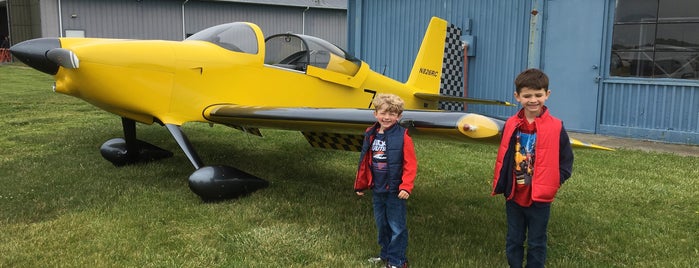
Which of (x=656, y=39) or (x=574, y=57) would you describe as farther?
(x=574, y=57)

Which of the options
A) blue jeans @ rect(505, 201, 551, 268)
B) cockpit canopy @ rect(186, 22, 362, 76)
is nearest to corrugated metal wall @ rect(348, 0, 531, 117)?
cockpit canopy @ rect(186, 22, 362, 76)

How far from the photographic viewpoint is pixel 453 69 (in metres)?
9.27

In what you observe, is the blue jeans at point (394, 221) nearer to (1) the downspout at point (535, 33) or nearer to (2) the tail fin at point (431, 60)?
(2) the tail fin at point (431, 60)

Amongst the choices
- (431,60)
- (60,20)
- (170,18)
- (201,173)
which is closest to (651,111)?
(431,60)

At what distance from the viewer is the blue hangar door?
857cm

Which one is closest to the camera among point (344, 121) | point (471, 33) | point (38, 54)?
point (344, 121)

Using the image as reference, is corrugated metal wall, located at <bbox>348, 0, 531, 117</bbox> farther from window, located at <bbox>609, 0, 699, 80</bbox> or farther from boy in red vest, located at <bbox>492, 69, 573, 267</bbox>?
boy in red vest, located at <bbox>492, 69, 573, 267</bbox>

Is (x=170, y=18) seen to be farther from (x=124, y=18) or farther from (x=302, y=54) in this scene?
(x=302, y=54)

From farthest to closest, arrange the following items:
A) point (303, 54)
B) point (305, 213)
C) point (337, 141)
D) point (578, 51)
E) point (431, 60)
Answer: point (578, 51), point (431, 60), point (303, 54), point (337, 141), point (305, 213)

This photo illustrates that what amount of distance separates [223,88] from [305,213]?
173 centimetres

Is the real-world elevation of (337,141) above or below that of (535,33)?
below

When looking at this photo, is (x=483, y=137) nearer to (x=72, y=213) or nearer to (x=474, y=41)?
(x=72, y=213)

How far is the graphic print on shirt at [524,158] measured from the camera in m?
2.54

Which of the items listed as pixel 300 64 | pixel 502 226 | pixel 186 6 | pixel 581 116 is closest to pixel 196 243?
pixel 502 226
